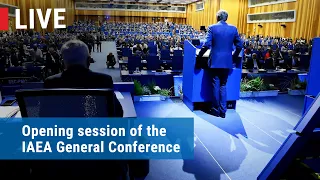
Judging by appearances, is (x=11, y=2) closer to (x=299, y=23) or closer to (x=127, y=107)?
(x=127, y=107)

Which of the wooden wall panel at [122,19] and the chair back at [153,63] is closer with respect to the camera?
the chair back at [153,63]

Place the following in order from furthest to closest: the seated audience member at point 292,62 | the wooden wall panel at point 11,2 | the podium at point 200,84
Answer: the wooden wall panel at point 11,2, the seated audience member at point 292,62, the podium at point 200,84

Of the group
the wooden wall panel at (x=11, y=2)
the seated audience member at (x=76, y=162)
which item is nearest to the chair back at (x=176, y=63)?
the seated audience member at (x=76, y=162)

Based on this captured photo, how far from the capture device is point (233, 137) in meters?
3.58

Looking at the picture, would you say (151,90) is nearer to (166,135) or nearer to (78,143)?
(166,135)

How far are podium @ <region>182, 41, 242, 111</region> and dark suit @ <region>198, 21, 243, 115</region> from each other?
303mm

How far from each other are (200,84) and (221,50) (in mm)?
720

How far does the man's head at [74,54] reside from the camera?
4.70ft

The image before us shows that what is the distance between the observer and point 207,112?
461 centimetres

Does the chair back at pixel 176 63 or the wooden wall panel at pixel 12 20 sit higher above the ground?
the wooden wall panel at pixel 12 20

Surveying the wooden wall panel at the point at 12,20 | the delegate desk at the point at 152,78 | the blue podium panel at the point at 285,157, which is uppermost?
the wooden wall panel at the point at 12,20

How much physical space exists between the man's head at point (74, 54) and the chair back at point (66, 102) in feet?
0.90

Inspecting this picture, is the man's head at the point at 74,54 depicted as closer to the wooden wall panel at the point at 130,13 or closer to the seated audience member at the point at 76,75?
the seated audience member at the point at 76,75

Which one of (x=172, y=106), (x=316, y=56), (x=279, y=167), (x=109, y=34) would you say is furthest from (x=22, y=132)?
(x=109, y=34)
